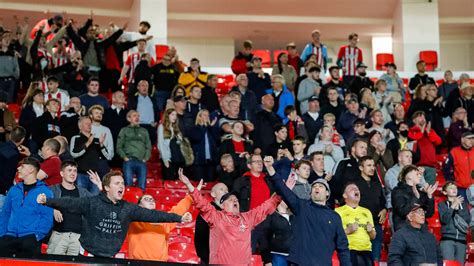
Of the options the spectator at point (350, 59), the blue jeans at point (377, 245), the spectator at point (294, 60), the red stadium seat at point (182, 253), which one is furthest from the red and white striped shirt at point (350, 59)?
the red stadium seat at point (182, 253)

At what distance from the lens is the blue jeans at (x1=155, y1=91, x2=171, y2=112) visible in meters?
14.7

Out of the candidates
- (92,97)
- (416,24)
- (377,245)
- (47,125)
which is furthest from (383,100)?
(416,24)

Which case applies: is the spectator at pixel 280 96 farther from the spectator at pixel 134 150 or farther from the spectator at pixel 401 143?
the spectator at pixel 134 150

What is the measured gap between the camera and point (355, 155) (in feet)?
36.9

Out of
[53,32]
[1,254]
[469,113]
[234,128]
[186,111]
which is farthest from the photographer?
[53,32]

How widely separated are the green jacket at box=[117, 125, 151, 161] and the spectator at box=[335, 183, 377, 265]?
3742 mm

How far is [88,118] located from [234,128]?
1965mm

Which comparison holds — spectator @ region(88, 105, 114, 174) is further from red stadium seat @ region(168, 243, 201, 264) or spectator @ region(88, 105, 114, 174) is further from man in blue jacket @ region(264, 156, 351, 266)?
man in blue jacket @ region(264, 156, 351, 266)

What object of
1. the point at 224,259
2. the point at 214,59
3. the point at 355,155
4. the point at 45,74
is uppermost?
the point at 214,59

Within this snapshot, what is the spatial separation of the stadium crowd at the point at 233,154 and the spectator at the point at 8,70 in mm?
24

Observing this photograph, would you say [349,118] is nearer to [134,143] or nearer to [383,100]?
[383,100]

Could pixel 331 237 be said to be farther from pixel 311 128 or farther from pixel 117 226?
pixel 311 128

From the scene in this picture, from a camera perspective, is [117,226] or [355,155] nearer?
[117,226]

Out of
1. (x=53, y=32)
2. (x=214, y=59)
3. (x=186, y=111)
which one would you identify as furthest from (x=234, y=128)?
(x=214, y=59)
